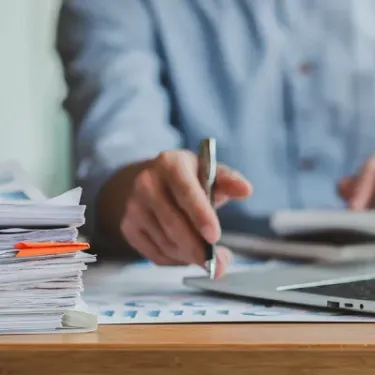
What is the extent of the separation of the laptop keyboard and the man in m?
0.47

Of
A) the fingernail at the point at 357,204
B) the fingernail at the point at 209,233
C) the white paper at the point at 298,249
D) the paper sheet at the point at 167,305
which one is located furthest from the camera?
the fingernail at the point at 357,204

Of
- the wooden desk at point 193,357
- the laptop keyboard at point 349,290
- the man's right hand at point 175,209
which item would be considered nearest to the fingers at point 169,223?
the man's right hand at point 175,209

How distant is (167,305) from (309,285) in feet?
0.45

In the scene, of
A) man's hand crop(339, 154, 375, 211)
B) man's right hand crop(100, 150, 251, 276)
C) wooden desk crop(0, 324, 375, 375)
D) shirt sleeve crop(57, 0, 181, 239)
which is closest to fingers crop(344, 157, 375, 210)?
man's hand crop(339, 154, 375, 211)

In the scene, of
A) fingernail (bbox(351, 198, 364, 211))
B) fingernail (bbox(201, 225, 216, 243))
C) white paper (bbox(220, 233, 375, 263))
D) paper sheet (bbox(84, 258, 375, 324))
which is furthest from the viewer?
fingernail (bbox(351, 198, 364, 211))

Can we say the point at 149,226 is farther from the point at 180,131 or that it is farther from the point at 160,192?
the point at 180,131

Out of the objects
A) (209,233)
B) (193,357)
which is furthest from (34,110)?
(193,357)

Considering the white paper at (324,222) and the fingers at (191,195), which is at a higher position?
the fingers at (191,195)

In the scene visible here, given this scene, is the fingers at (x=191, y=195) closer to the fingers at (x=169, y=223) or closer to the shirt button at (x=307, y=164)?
the fingers at (x=169, y=223)

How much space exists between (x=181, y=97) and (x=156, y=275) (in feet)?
1.41

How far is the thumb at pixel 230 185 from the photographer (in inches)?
32.7

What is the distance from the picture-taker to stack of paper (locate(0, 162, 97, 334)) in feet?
1.98

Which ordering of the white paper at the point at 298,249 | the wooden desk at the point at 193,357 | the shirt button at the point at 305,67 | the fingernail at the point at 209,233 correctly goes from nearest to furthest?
the wooden desk at the point at 193,357 → the fingernail at the point at 209,233 → the white paper at the point at 298,249 → the shirt button at the point at 305,67

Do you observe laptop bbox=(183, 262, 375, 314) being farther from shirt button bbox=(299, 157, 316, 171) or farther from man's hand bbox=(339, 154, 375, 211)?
shirt button bbox=(299, 157, 316, 171)
